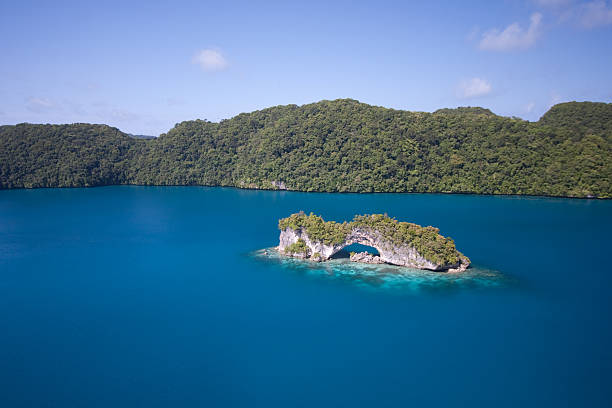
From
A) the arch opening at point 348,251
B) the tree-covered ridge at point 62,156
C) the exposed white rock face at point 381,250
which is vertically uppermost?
the tree-covered ridge at point 62,156

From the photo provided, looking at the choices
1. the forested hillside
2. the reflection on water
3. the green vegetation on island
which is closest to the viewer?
the reflection on water

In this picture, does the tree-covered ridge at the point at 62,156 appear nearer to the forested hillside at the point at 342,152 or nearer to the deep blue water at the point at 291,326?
the forested hillside at the point at 342,152

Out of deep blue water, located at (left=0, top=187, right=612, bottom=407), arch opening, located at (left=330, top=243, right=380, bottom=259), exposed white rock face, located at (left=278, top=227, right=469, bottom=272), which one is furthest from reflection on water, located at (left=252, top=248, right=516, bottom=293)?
arch opening, located at (left=330, top=243, right=380, bottom=259)

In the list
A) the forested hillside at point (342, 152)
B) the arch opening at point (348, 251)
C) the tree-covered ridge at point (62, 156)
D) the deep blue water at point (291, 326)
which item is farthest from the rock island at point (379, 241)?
the tree-covered ridge at point (62, 156)

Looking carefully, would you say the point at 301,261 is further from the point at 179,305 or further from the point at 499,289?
the point at 499,289

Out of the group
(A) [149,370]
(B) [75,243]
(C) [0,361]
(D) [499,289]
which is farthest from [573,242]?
(B) [75,243]

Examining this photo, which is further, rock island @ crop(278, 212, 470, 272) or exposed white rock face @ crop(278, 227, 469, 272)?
exposed white rock face @ crop(278, 227, 469, 272)

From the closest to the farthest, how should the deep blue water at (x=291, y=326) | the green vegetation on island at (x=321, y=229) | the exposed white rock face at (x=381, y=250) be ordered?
1. the deep blue water at (x=291, y=326)
2. the exposed white rock face at (x=381, y=250)
3. the green vegetation on island at (x=321, y=229)

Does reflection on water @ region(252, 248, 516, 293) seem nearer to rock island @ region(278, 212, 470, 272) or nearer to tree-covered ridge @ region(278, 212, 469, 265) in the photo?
rock island @ region(278, 212, 470, 272)
